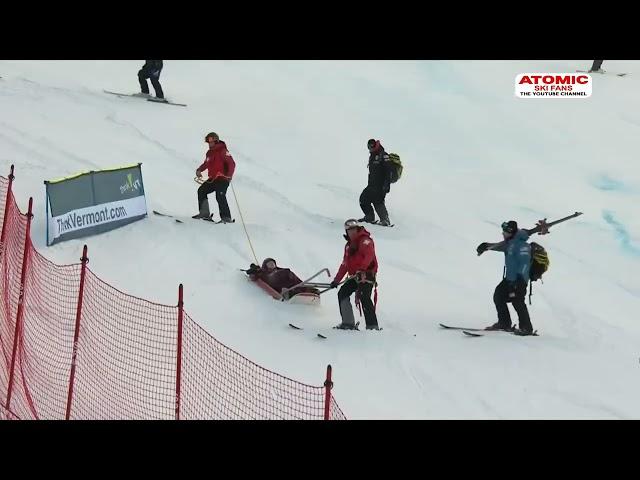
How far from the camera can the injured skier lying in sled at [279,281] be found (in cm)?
1365

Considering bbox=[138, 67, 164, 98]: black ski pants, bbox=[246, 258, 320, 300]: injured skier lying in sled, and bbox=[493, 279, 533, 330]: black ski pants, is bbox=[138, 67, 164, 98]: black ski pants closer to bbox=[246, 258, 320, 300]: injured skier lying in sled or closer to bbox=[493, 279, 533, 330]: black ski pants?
bbox=[246, 258, 320, 300]: injured skier lying in sled

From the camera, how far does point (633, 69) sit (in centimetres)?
2780

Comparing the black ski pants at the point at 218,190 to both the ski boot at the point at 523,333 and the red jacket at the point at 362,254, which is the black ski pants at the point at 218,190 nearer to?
the red jacket at the point at 362,254

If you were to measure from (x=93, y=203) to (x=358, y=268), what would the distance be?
451 centimetres

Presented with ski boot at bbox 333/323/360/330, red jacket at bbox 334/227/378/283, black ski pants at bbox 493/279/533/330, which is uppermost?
red jacket at bbox 334/227/378/283

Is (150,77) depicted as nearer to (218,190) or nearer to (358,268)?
(218,190)

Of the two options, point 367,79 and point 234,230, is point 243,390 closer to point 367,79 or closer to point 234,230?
point 234,230

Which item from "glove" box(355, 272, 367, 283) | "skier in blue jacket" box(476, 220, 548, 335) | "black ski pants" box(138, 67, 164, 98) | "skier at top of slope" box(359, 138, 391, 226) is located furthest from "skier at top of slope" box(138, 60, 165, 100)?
"skier in blue jacket" box(476, 220, 548, 335)

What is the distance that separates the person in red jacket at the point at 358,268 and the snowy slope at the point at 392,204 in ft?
1.35

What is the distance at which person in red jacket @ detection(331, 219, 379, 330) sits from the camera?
12.5 meters

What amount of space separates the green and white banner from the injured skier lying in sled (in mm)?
2530
